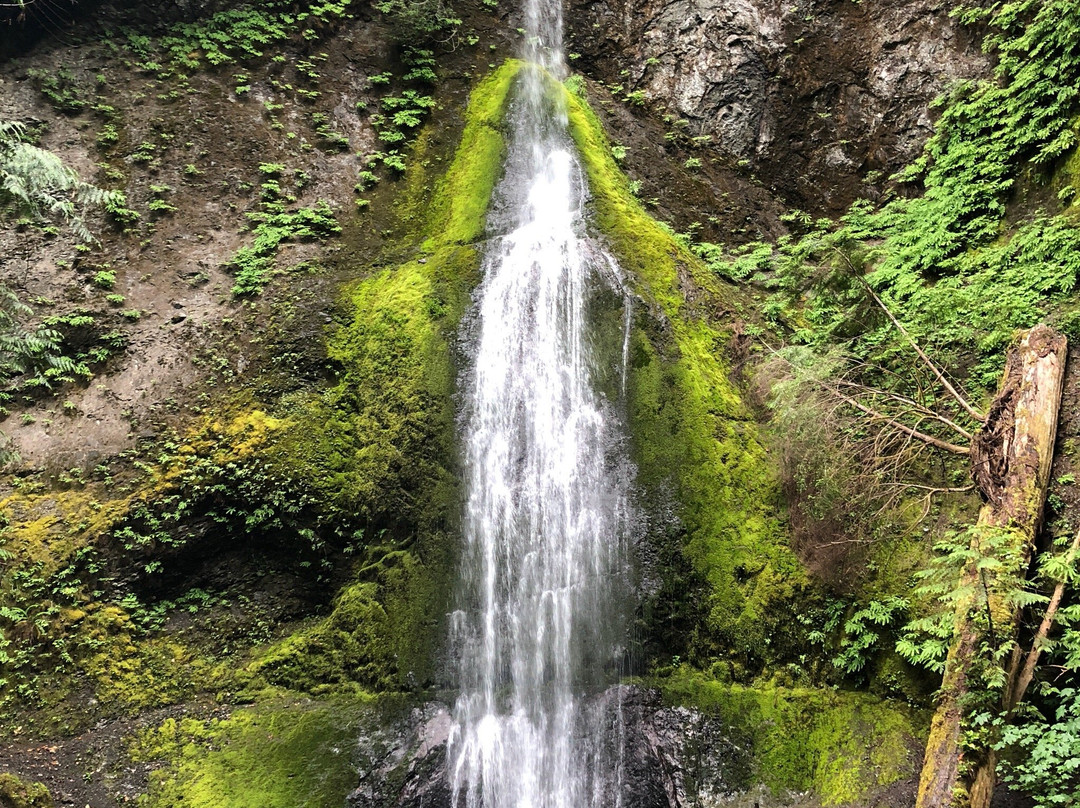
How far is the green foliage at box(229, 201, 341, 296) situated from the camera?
968 centimetres

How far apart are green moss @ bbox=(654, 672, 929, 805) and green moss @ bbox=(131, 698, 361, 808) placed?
3400mm

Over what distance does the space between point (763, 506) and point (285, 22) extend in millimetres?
12633

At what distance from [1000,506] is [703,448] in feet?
9.85

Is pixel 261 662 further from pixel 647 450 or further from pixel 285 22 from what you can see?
pixel 285 22

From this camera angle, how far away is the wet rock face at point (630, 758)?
6152 millimetres

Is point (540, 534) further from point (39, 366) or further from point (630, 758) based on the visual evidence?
point (39, 366)

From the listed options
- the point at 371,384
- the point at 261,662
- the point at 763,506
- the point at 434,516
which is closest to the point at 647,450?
the point at 763,506

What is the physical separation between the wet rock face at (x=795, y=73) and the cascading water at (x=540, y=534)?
5.73 meters

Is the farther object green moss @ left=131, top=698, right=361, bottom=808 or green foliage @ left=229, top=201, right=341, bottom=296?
green foliage @ left=229, top=201, right=341, bottom=296

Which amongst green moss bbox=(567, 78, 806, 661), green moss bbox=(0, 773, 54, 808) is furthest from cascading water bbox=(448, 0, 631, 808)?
green moss bbox=(0, 773, 54, 808)

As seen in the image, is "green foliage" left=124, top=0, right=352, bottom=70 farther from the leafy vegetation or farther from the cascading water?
the leafy vegetation

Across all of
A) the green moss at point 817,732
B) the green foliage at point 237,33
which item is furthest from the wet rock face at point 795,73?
the green moss at point 817,732

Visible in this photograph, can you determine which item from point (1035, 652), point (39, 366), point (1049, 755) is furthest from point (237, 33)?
point (1049, 755)

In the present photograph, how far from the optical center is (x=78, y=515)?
7539mm
